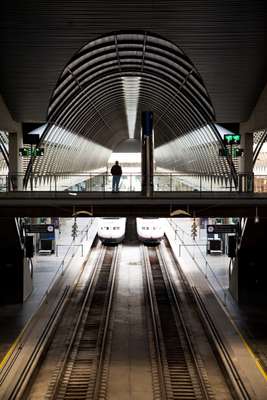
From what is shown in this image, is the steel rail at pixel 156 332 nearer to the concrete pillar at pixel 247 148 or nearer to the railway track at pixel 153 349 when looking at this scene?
the railway track at pixel 153 349

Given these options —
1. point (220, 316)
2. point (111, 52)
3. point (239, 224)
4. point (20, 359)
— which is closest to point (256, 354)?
point (220, 316)

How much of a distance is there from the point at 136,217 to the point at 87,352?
7345 mm

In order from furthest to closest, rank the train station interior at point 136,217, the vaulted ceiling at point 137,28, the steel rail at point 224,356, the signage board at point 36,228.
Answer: the signage board at point 36,228 < the vaulted ceiling at point 137,28 < the train station interior at point 136,217 < the steel rail at point 224,356

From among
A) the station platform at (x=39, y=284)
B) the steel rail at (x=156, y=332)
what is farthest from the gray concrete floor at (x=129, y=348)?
the station platform at (x=39, y=284)

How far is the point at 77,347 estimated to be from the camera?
20.6 meters

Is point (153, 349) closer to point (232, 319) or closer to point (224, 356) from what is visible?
point (224, 356)

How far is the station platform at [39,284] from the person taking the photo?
2106 cm

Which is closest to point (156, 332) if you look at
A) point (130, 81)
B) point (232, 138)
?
point (232, 138)

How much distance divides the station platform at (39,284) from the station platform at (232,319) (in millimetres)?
7239

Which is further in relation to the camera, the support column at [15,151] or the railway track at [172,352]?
the support column at [15,151]

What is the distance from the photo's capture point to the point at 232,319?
2305 cm

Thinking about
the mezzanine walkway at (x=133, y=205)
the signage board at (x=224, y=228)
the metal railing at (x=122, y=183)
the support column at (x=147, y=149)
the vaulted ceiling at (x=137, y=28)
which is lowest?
the signage board at (x=224, y=228)

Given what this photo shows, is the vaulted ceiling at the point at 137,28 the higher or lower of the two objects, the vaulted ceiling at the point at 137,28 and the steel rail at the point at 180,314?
the higher

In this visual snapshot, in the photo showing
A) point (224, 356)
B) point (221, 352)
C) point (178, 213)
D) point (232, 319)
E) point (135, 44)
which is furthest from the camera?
point (135, 44)
